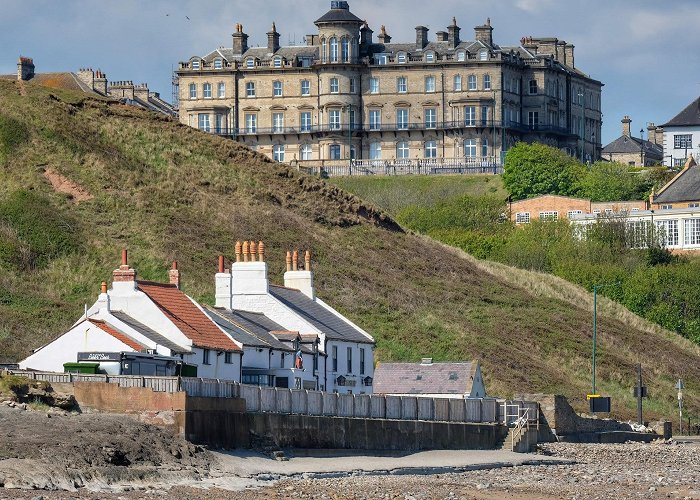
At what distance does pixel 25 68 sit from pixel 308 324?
314 feet

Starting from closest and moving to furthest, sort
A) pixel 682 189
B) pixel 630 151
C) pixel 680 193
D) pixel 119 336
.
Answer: pixel 119 336, pixel 680 193, pixel 682 189, pixel 630 151

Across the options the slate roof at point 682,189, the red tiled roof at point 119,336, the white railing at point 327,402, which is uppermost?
the slate roof at point 682,189

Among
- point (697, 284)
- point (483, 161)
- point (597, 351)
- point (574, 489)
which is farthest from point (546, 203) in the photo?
point (574, 489)

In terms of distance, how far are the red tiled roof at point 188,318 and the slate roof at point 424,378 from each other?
11778mm

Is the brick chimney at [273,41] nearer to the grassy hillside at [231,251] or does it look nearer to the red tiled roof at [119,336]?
the grassy hillside at [231,251]

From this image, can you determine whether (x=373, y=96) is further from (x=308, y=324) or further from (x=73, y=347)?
(x=73, y=347)

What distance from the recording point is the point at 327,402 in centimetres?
5312

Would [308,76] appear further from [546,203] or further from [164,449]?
[164,449]

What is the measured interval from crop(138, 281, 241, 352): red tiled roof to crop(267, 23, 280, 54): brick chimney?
98863 mm

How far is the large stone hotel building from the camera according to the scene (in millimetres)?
148375

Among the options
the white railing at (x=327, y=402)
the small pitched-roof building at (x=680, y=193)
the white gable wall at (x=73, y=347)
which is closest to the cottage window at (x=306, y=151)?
the small pitched-roof building at (x=680, y=193)

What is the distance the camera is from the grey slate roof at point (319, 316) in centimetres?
6500

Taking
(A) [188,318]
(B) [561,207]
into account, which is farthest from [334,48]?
(A) [188,318]

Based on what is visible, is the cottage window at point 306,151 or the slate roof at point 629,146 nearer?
the cottage window at point 306,151
